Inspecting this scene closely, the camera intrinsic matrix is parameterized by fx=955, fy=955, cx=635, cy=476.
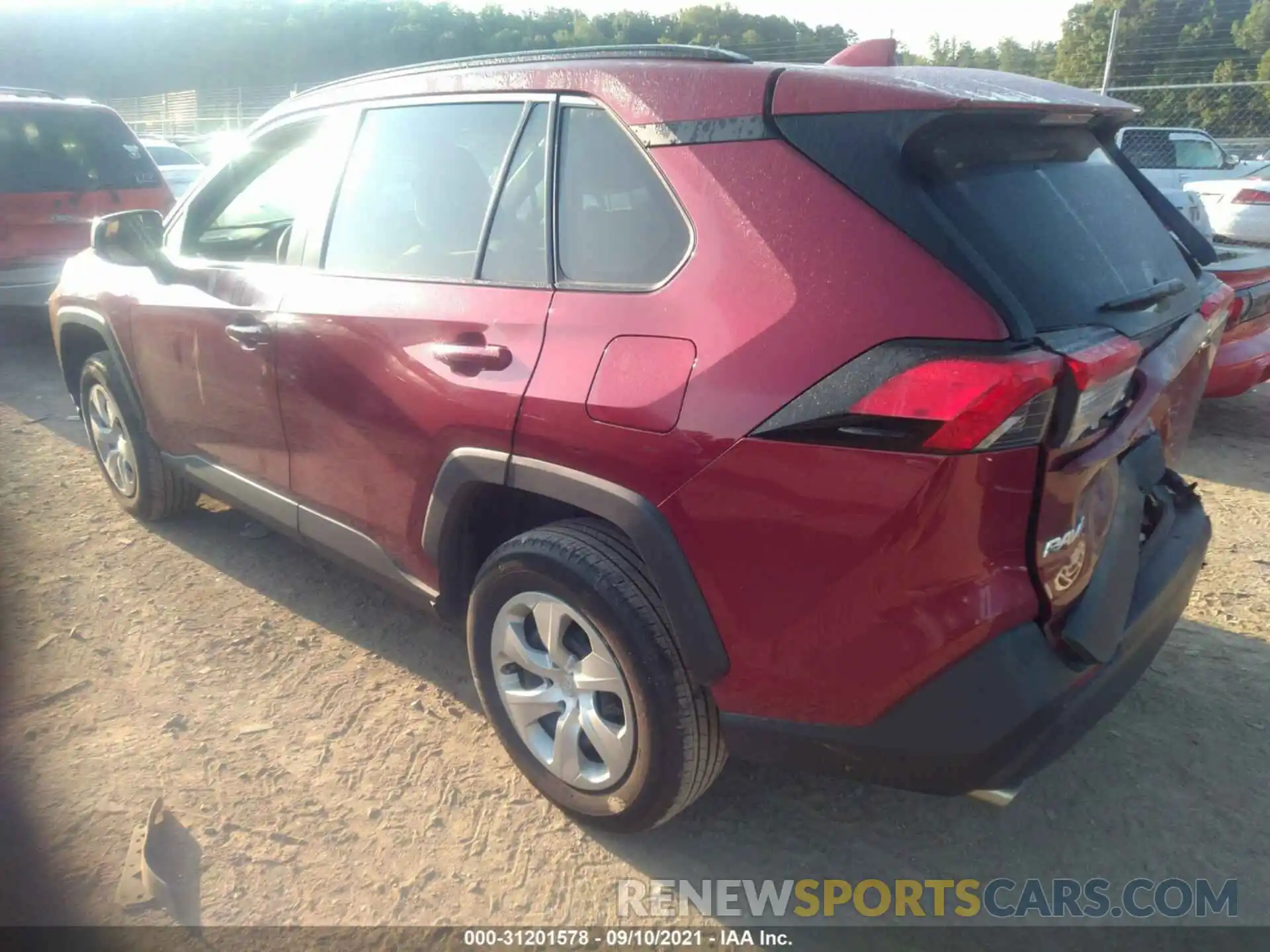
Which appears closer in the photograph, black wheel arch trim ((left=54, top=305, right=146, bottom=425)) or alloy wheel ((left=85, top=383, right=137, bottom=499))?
black wheel arch trim ((left=54, top=305, right=146, bottom=425))

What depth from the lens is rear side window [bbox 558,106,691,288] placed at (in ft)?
6.94

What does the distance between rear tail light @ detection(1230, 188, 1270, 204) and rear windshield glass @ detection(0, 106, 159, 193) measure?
33.8 feet

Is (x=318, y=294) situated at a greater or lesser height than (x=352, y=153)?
lesser

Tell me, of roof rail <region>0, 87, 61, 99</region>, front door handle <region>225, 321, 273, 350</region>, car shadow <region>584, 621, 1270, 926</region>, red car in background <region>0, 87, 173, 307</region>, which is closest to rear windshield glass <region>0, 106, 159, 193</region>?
red car in background <region>0, 87, 173, 307</region>

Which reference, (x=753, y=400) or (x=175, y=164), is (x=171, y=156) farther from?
(x=753, y=400)

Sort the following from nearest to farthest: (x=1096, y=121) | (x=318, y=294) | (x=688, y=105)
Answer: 1. (x=688, y=105)
2. (x=1096, y=121)
3. (x=318, y=294)

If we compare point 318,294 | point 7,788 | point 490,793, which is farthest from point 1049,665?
point 7,788

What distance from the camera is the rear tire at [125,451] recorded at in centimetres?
405

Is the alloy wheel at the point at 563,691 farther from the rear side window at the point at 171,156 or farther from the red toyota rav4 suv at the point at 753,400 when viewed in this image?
the rear side window at the point at 171,156

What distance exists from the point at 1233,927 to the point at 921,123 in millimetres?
1930

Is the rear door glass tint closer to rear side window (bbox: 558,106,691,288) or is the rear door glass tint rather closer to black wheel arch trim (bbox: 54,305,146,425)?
rear side window (bbox: 558,106,691,288)

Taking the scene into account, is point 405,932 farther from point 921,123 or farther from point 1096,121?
point 1096,121

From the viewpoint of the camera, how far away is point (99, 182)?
7.46m

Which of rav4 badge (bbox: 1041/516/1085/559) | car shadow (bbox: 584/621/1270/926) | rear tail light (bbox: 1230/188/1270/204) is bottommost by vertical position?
car shadow (bbox: 584/621/1270/926)
